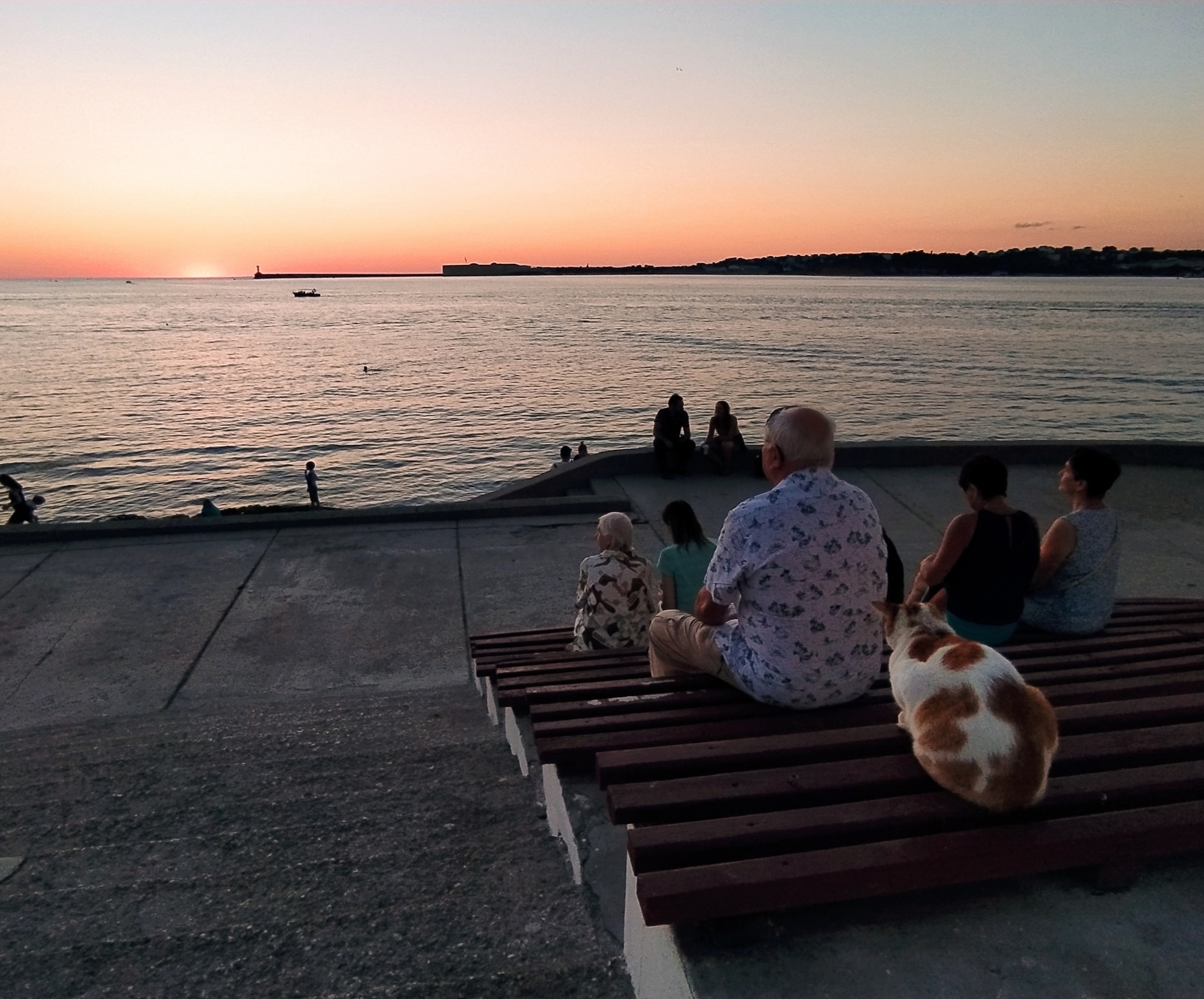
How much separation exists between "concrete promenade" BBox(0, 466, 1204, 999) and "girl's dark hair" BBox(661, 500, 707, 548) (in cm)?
153

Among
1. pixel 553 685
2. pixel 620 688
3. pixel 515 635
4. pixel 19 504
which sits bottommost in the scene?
pixel 19 504

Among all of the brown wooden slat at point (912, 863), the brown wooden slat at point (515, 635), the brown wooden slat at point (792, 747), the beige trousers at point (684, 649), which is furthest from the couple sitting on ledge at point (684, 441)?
the brown wooden slat at point (912, 863)

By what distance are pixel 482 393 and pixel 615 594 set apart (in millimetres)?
42224

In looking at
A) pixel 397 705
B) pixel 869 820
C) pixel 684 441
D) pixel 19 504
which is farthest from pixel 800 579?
pixel 19 504

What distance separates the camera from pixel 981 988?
196cm

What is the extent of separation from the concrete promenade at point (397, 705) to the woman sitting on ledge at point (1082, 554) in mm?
2280

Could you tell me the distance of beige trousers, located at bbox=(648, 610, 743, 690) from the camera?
3.50m

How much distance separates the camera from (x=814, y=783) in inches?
96.8

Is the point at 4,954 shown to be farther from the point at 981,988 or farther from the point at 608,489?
the point at 608,489

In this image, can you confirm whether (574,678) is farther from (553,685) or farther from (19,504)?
(19,504)

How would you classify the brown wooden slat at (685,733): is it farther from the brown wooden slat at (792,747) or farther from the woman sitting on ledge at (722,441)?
the woman sitting on ledge at (722,441)

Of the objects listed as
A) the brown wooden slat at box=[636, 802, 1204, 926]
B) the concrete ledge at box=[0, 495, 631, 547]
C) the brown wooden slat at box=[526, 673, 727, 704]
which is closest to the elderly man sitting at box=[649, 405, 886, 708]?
the brown wooden slat at box=[526, 673, 727, 704]

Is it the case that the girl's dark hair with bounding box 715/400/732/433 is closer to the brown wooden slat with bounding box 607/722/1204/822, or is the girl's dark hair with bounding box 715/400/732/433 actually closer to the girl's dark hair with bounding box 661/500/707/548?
the girl's dark hair with bounding box 661/500/707/548

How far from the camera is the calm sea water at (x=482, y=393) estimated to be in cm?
2861
